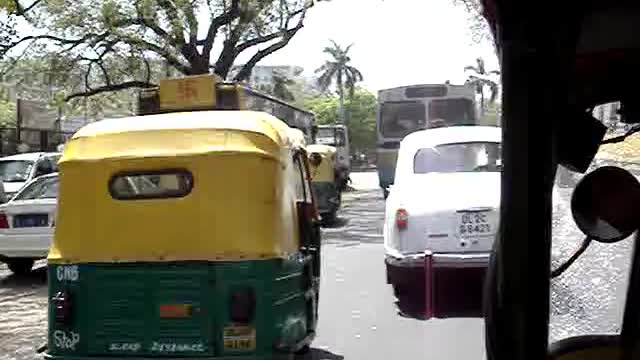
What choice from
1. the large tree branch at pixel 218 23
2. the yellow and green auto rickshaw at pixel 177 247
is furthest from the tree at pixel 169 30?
the yellow and green auto rickshaw at pixel 177 247

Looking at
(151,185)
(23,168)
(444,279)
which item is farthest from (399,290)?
(23,168)

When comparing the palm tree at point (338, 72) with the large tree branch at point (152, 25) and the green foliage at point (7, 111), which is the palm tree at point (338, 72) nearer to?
the green foliage at point (7, 111)

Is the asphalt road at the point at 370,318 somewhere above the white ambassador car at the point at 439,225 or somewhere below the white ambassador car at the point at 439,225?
below

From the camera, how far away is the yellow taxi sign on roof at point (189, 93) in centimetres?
1603

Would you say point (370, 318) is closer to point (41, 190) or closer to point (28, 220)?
point (28, 220)

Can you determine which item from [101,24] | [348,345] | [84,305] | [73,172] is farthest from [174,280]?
[101,24]

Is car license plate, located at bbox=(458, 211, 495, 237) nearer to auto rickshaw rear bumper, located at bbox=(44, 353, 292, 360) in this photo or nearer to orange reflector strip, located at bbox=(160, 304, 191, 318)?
auto rickshaw rear bumper, located at bbox=(44, 353, 292, 360)

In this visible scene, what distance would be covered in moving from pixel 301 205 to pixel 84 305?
1.88m

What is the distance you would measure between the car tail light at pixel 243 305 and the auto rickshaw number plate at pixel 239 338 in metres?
0.06

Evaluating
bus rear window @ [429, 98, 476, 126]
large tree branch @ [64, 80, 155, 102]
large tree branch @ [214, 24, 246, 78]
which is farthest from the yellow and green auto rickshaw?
large tree branch @ [64, 80, 155, 102]

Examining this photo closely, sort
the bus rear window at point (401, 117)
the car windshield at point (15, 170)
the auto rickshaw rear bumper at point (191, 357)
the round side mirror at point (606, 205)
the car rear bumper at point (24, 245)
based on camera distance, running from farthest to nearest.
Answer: the bus rear window at point (401, 117) → the car windshield at point (15, 170) → the car rear bumper at point (24, 245) → the auto rickshaw rear bumper at point (191, 357) → the round side mirror at point (606, 205)

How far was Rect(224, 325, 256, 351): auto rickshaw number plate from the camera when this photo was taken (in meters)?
6.18

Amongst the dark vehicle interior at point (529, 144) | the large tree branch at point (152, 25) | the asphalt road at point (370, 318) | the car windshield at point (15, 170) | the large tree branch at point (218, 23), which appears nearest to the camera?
the dark vehicle interior at point (529, 144)

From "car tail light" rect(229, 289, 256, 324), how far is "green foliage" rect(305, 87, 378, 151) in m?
89.5
